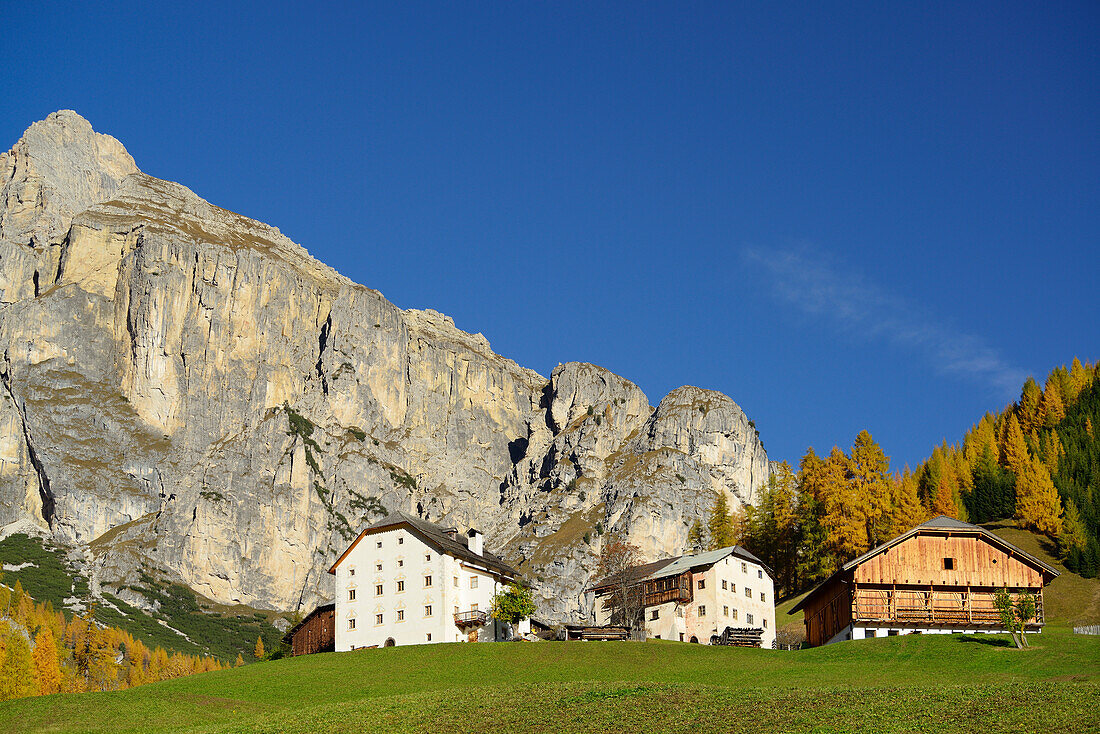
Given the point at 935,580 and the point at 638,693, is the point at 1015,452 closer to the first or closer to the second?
the point at 935,580

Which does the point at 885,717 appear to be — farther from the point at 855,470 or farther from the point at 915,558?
the point at 855,470

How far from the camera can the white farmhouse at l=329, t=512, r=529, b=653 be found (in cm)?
9800

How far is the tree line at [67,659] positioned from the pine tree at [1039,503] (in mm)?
89610

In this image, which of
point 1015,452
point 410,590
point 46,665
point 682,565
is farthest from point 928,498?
point 46,665

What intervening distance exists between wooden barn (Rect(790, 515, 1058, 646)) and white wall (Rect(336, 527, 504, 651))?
34232mm

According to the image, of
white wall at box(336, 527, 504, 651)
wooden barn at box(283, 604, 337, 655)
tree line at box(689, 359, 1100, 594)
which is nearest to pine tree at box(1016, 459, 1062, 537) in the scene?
tree line at box(689, 359, 1100, 594)

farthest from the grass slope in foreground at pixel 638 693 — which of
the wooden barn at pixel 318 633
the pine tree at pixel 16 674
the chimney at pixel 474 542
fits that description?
the pine tree at pixel 16 674

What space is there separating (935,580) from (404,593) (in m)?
45.8

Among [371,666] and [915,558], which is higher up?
[915,558]

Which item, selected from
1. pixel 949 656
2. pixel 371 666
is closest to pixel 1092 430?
pixel 949 656

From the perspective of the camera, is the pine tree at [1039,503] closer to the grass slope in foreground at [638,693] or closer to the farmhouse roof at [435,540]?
the grass slope in foreground at [638,693]

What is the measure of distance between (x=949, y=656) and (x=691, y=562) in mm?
45799

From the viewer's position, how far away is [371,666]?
70000 mm

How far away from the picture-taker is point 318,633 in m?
107
